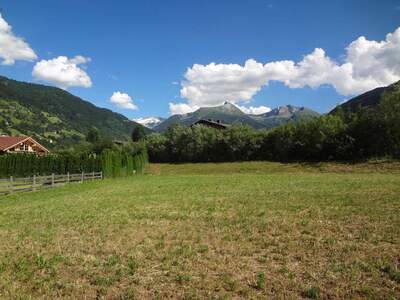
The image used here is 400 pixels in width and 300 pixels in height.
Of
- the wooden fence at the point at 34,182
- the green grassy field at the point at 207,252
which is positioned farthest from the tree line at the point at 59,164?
the green grassy field at the point at 207,252

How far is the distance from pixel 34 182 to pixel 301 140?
41733 millimetres

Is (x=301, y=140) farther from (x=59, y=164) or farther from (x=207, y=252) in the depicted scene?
(x=207, y=252)

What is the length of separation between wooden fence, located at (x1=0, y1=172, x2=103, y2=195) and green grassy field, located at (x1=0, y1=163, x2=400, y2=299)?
10.2 metres

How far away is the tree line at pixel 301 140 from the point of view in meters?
46.2

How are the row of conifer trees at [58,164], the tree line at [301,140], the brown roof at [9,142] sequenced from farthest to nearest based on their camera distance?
1. the brown roof at [9,142]
2. the tree line at [301,140]
3. the row of conifer trees at [58,164]

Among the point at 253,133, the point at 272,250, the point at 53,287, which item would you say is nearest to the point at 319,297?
the point at 272,250

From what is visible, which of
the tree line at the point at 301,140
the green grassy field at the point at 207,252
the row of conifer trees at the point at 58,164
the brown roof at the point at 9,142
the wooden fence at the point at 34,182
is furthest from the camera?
the brown roof at the point at 9,142

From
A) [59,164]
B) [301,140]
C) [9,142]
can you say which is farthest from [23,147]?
[301,140]

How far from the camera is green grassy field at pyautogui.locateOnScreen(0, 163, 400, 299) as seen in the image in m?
5.36

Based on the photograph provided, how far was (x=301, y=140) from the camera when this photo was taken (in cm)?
5441

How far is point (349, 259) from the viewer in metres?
6.47

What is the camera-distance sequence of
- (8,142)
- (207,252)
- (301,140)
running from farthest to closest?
(8,142), (301,140), (207,252)

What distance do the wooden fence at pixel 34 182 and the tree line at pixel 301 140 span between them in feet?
107

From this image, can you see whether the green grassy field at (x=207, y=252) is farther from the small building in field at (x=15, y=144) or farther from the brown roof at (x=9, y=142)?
the small building in field at (x=15, y=144)
